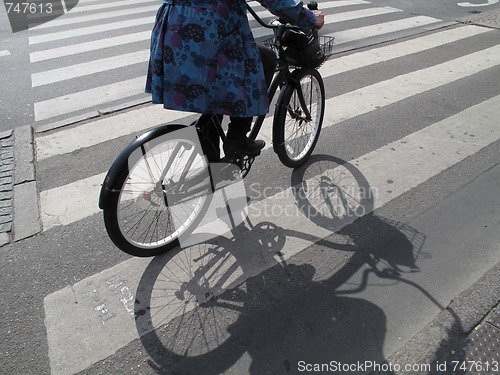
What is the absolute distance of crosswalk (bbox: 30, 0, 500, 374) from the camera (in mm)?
2586

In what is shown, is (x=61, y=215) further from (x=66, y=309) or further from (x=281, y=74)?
(x=281, y=74)

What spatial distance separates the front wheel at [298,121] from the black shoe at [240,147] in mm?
425

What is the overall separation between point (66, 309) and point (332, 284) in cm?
171

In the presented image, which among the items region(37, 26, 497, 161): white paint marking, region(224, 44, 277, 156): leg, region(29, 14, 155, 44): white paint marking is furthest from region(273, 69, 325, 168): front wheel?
region(29, 14, 155, 44): white paint marking

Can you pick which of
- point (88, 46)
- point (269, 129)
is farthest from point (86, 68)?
point (269, 129)

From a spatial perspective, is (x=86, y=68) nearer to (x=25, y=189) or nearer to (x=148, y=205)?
(x=25, y=189)

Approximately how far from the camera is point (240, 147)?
2.95 meters

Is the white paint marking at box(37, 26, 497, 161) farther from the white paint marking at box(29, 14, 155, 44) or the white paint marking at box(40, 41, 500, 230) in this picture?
the white paint marking at box(29, 14, 155, 44)

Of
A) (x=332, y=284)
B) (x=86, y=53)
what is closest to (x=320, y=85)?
(x=332, y=284)

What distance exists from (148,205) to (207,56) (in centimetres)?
128

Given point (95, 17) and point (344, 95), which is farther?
point (95, 17)

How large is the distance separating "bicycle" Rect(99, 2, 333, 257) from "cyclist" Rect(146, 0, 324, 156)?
0.78ft

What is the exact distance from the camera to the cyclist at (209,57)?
Answer: 2215mm

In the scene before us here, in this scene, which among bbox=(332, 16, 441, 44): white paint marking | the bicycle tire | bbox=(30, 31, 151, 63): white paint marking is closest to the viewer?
the bicycle tire
